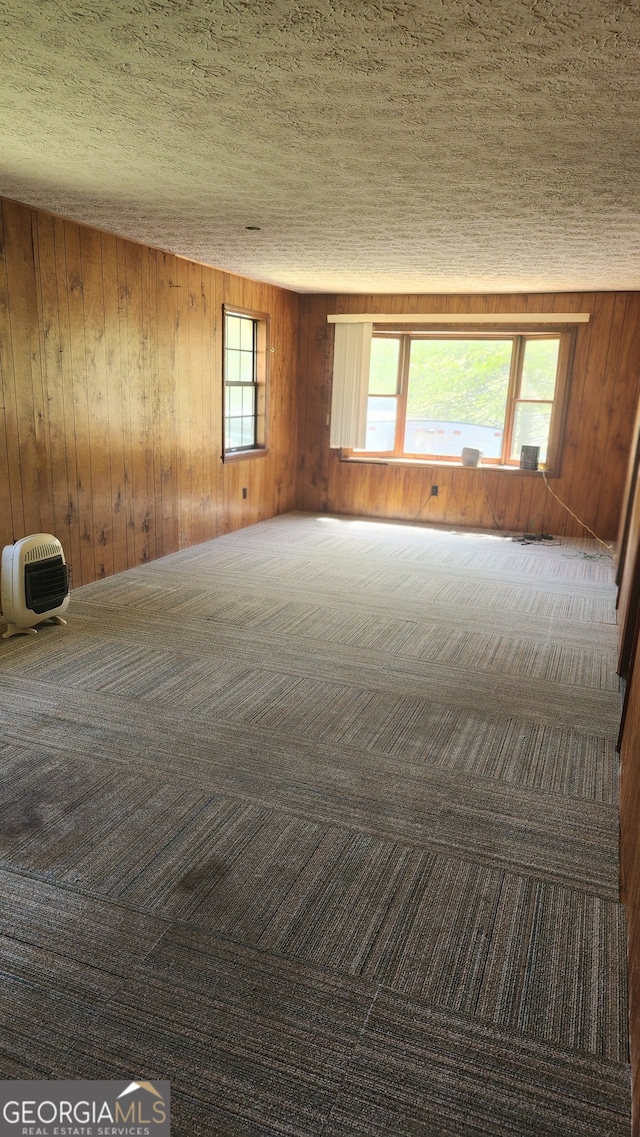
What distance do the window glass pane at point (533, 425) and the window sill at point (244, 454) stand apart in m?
2.52

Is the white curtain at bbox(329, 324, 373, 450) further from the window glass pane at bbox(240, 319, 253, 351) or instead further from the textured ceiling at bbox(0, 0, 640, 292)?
the textured ceiling at bbox(0, 0, 640, 292)

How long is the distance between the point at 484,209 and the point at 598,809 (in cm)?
292

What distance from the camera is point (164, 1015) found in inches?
61.7

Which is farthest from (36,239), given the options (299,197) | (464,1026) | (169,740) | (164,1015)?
(464,1026)

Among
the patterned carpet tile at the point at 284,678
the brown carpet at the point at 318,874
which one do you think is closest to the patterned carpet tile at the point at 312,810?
the brown carpet at the point at 318,874

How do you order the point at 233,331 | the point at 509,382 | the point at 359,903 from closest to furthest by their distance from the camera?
the point at 359,903 < the point at 233,331 < the point at 509,382

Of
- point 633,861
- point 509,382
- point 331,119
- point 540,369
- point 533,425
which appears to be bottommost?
point 633,861

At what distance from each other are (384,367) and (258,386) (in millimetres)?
1407

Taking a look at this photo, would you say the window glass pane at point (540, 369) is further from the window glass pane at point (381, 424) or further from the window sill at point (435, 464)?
the window glass pane at point (381, 424)

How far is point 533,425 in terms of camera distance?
23.8ft

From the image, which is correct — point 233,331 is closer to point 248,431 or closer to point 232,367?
point 232,367

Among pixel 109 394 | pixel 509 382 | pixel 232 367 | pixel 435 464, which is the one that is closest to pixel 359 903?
pixel 109 394

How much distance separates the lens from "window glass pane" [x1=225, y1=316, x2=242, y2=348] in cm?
654

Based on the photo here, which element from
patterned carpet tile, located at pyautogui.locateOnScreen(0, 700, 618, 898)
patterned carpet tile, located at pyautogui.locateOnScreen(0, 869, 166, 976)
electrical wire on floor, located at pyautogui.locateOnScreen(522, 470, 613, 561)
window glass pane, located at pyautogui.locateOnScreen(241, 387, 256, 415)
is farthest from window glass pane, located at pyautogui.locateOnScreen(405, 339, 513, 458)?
patterned carpet tile, located at pyautogui.locateOnScreen(0, 869, 166, 976)
